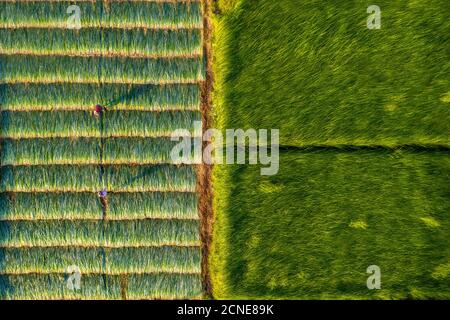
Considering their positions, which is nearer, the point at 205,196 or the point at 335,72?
the point at 335,72

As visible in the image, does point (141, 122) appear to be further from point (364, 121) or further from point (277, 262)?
point (364, 121)

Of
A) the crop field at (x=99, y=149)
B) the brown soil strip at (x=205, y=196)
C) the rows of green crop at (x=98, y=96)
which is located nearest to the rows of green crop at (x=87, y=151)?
the crop field at (x=99, y=149)

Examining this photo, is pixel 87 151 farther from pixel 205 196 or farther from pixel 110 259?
pixel 205 196

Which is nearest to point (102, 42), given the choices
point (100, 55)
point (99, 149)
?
point (100, 55)

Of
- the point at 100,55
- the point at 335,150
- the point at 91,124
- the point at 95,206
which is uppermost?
the point at 100,55

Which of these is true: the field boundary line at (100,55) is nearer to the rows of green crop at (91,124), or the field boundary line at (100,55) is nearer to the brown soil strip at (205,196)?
the brown soil strip at (205,196)

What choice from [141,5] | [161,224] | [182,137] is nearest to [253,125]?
[182,137]

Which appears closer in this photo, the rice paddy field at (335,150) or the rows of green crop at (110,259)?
the rice paddy field at (335,150)
